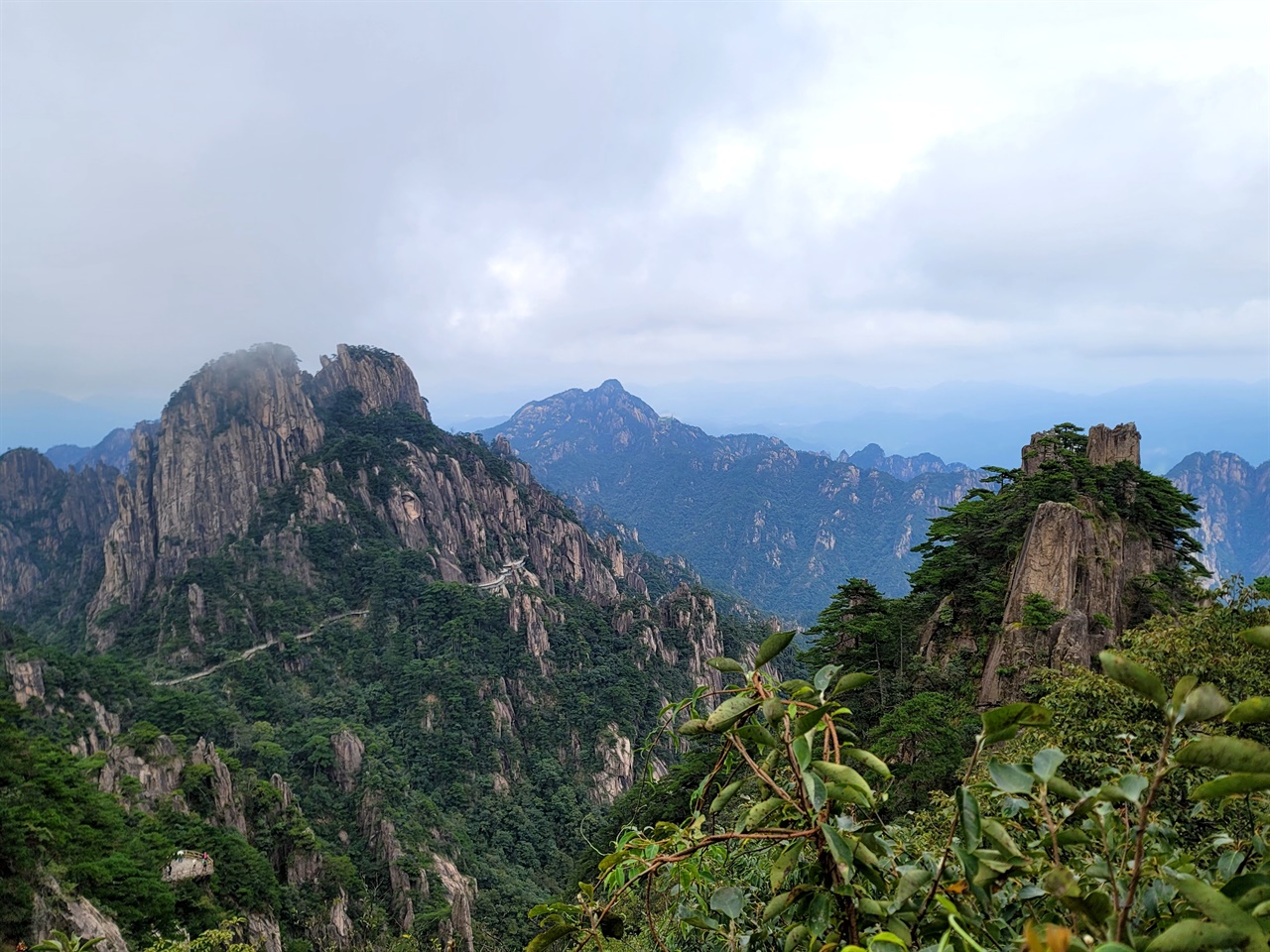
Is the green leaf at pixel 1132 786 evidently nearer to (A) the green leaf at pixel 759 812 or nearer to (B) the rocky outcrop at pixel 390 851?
(A) the green leaf at pixel 759 812

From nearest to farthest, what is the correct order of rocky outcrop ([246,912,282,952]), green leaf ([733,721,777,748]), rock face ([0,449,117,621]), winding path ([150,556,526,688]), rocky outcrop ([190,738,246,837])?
green leaf ([733,721,777,748]) < rocky outcrop ([246,912,282,952]) < rocky outcrop ([190,738,246,837]) < winding path ([150,556,526,688]) < rock face ([0,449,117,621])

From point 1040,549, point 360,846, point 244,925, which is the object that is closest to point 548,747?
point 360,846

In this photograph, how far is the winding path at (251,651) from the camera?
52.4 meters

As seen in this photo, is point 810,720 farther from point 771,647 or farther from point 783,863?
point 783,863

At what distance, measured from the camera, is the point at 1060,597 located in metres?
16.5

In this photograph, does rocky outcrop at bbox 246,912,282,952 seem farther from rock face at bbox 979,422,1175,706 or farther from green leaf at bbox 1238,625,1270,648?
green leaf at bbox 1238,625,1270,648

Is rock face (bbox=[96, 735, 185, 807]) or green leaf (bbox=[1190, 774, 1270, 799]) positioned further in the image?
rock face (bbox=[96, 735, 185, 807])

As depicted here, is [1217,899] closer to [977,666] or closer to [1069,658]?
[1069,658]

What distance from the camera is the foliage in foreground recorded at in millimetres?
1158

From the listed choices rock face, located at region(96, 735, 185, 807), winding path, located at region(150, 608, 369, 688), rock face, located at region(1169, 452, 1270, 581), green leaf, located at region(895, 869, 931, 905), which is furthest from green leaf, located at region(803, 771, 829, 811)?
rock face, located at region(1169, 452, 1270, 581)

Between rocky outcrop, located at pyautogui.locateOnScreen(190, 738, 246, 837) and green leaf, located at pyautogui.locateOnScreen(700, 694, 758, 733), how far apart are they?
33875 mm

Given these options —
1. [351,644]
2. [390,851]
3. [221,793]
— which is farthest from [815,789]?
[351,644]

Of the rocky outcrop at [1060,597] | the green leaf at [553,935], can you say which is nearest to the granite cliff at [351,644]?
the rocky outcrop at [1060,597]

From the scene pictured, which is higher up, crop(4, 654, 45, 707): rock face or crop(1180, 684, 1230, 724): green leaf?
crop(1180, 684, 1230, 724): green leaf
